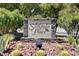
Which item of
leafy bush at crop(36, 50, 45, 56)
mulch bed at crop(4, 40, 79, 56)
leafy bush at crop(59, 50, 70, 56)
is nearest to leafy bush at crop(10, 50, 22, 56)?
mulch bed at crop(4, 40, 79, 56)

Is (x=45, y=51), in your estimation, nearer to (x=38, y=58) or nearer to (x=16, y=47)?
(x=38, y=58)

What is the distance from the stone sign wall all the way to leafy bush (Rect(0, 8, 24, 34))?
0.06 metres

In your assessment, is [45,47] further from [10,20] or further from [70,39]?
[10,20]

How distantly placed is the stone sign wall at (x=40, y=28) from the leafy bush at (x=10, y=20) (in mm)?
56

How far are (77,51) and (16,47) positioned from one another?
0.47 meters

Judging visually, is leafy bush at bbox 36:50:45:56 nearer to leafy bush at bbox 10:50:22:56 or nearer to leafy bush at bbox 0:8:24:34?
leafy bush at bbox 10:50:22:56

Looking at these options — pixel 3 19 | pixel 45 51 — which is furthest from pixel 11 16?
pixel 45 51

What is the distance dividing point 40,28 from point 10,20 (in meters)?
0.24

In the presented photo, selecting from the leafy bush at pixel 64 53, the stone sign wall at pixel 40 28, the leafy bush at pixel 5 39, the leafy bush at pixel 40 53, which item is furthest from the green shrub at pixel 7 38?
the leafy bush at pixel 64 53

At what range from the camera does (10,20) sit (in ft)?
6.05

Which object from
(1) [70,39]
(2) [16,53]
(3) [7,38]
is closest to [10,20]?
(3) [7,38]

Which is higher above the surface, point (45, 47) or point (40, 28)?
point (40, 28)

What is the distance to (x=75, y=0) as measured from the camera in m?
1.84

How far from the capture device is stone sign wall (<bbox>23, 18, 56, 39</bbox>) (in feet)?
6.06
